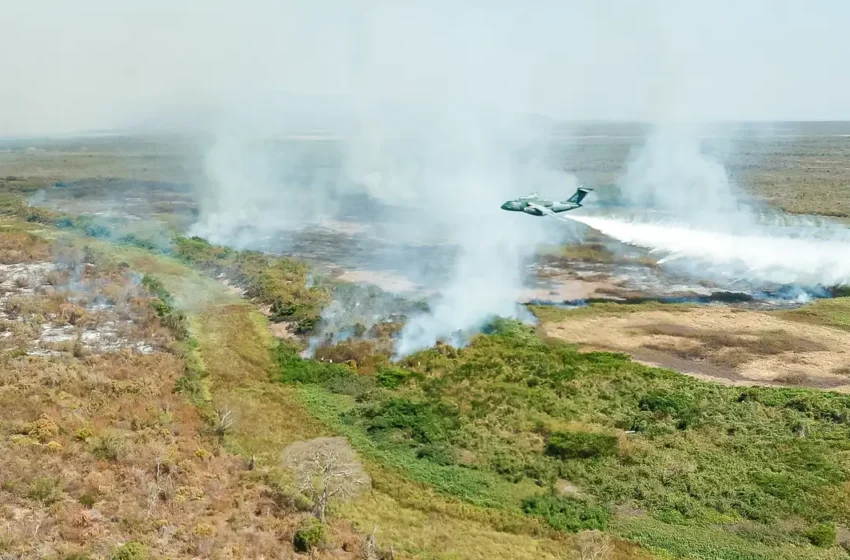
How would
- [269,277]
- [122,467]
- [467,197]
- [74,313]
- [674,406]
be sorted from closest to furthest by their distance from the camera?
[122,467], [674,406], [74,313], [269,277], [467,197]

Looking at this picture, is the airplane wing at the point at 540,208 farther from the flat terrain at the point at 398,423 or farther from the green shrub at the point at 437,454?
the green shrub at the point at 437,454

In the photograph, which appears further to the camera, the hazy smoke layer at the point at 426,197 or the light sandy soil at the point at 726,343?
the hazy smoke layer at the point at 426,197

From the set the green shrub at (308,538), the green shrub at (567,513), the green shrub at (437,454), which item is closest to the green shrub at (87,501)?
the green shrub at (308,538)

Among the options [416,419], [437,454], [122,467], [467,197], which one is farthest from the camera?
[467,197]

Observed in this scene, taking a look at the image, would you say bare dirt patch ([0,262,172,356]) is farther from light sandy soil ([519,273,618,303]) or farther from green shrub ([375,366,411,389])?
light sandy soil ([519,273,618,303])

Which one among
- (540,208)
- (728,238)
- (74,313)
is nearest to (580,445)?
(540,208)

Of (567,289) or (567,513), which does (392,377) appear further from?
(567,289)

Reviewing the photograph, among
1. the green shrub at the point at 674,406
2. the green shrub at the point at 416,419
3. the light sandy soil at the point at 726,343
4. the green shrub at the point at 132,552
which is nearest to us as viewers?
the green shrub at the point at 132,552
